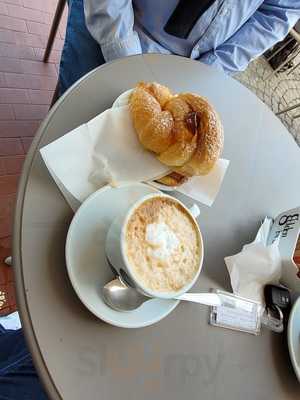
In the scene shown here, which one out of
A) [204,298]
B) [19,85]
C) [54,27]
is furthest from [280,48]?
[204,298]

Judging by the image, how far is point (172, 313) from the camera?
1.79 feet

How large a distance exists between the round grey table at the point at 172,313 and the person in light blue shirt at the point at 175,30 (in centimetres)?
16

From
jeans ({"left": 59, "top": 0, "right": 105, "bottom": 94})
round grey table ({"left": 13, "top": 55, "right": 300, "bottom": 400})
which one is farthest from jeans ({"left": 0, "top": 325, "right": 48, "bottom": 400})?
jeans ({"left": 59, "top": 0, "right": 105, "bottom": 94})

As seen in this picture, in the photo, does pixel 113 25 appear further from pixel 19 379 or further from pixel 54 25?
pixel 19 379

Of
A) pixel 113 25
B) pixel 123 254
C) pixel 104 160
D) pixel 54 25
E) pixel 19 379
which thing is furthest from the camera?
pixel 54 25

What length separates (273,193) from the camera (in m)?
0.73

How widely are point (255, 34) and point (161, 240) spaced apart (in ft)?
2.40

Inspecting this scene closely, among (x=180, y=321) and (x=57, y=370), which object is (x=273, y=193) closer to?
(x=180, y=321)

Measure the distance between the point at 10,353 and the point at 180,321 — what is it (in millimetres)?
419

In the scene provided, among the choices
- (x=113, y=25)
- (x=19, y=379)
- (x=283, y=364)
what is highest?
(x=113, y=25)

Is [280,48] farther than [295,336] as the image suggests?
Yes

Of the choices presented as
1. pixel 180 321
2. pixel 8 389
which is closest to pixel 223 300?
pixel 180 321

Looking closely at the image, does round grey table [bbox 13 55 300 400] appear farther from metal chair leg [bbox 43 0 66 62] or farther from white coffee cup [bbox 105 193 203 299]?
metal chair leg [bbox 43 0 66 62]

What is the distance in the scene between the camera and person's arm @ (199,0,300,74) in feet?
3.06
